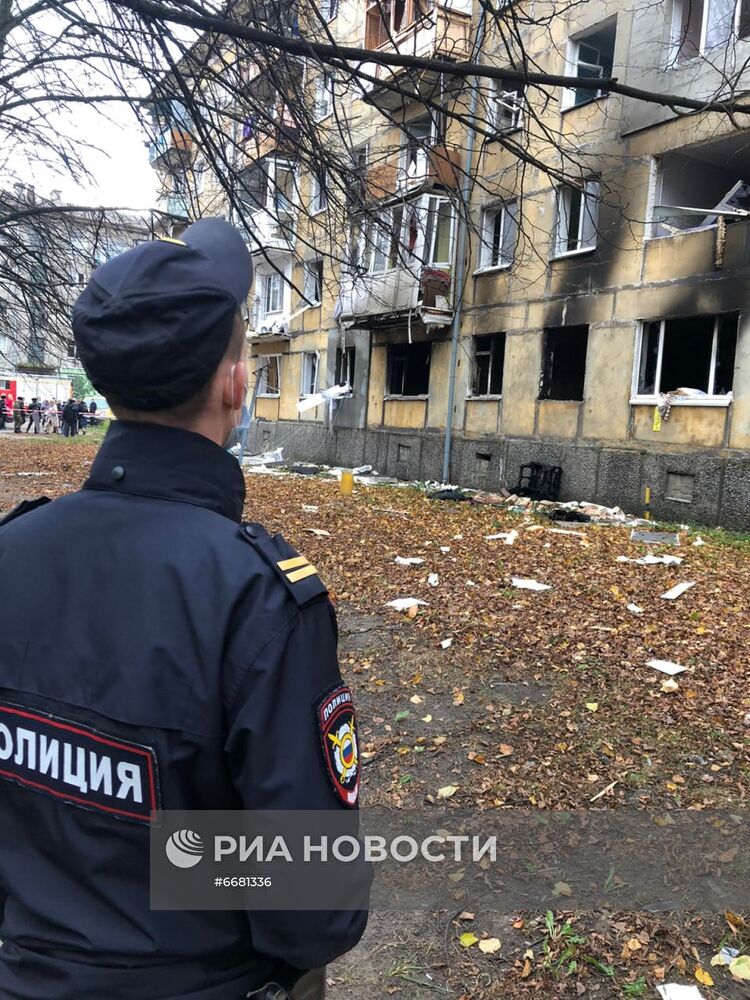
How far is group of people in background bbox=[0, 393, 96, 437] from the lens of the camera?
33344mm

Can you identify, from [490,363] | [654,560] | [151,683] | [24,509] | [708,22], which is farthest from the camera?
[490,363]

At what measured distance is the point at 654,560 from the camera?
8500 mm

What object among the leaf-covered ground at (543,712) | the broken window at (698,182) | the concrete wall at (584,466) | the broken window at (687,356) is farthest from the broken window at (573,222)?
the leaf-covered ground at (543,712)

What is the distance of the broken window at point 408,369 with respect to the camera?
1950cm

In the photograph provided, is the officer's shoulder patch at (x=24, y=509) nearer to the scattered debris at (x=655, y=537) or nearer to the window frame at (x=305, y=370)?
the scattered debris at (x=655, y=537)

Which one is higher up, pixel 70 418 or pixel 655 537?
pixel 70 418

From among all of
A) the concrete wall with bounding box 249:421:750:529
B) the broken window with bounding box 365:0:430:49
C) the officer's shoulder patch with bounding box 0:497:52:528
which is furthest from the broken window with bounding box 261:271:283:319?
the officer's shoulder patch with bounding box 0:497:52:528

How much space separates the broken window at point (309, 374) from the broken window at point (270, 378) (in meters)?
1.67

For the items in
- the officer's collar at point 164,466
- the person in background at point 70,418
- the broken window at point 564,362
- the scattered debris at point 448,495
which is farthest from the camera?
the person in background at point 70,418

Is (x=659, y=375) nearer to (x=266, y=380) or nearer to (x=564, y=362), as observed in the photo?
(x=564, y=362)

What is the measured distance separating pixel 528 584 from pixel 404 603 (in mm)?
1393

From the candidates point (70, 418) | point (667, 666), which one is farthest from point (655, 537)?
point (70, 418)

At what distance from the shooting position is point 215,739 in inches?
41.6

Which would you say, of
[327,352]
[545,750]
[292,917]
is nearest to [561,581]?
[545,750]
